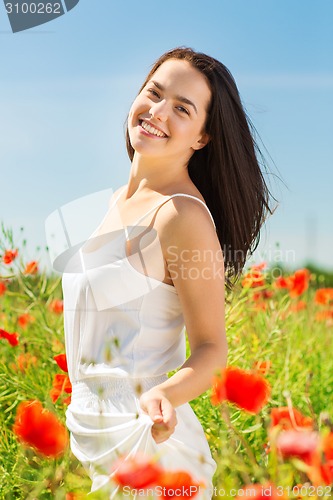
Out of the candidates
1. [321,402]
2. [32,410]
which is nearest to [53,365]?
[321,402]

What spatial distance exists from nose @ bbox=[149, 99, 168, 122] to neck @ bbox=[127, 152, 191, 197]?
9 centimetres

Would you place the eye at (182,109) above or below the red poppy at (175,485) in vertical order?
above

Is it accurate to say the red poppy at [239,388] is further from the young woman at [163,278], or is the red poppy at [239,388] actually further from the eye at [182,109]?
the eye at [182,109]

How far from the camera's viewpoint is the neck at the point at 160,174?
4.92 feet

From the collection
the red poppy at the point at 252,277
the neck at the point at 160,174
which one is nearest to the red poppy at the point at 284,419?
the neck at the point at 160,174

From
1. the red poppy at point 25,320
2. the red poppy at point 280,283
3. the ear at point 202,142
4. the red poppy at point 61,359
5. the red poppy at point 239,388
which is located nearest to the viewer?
the red poppy at point 239,388

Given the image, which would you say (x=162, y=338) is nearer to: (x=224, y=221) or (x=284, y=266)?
(x=224, y=221)

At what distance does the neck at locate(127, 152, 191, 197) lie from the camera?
1499 millimetres

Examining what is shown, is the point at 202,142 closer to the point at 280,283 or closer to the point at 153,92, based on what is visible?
the point at 153,92

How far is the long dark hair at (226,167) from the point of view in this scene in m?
1.58

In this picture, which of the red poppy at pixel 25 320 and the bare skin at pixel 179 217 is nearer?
the bare skin at pixel 179 217

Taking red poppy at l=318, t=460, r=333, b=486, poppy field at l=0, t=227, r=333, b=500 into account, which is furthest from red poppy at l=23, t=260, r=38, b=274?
red poppy at l=318, t=460, r=333, b=486

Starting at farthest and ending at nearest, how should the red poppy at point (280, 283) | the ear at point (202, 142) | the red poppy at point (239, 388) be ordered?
the red poppy at point (280, 283)
the ear at point (202, 142)
the red poppy at point (239, 388)

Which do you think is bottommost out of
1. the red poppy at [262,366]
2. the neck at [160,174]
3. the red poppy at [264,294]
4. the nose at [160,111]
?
the red poppy at [264,294]
